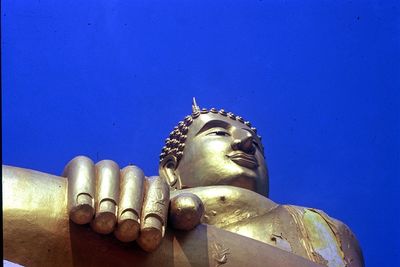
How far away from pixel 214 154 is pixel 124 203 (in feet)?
5.06

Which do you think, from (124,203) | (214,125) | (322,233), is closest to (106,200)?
→ (124,203)

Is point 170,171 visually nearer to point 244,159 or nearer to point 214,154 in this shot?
point 214,154

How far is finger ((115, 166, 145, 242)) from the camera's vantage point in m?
1.20

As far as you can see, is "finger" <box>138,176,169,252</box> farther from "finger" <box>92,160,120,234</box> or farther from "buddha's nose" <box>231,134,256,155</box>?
"buddha's nose" <box>231,134,256,155</box>

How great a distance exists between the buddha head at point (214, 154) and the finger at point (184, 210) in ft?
4.34

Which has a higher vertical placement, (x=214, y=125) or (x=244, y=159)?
(x=214, y=125)

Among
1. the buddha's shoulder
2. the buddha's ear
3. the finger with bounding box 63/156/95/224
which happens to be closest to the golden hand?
the finger with bounding box 63/156/95/224

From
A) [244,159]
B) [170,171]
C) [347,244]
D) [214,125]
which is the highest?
[214,125]

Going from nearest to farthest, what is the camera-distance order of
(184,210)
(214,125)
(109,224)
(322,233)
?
(109,224)
(184,210)
(322,233)
(214,125)

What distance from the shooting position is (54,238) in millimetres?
1260

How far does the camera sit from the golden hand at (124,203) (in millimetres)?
1202

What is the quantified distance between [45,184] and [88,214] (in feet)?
0.58

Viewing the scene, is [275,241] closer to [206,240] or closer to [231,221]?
[231,221]

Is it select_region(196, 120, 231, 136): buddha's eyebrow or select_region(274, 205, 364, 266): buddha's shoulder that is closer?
select_region(274, 205, 364, 266): buddha's shoulder
